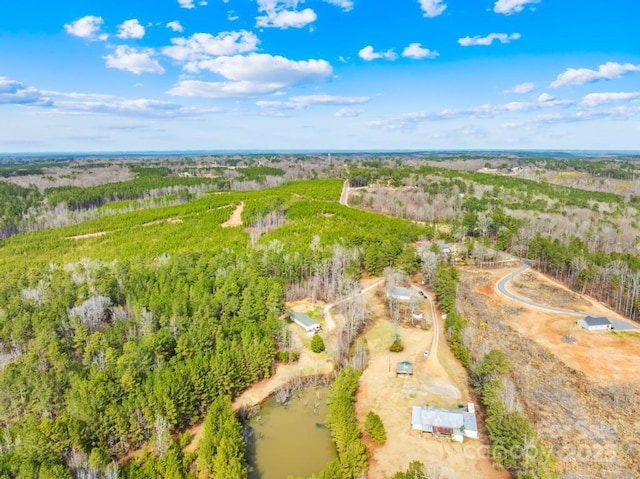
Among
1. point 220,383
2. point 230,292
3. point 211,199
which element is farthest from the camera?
point 211,199

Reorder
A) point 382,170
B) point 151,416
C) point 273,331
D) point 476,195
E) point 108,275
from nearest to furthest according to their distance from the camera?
point 151,416
point 273,331
point 108,275
point 476,195
point 382,170

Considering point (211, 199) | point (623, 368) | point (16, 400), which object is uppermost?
point (211, 199)

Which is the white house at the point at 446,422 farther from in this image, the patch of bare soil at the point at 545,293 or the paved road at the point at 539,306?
the patch of bare soil at the point at 545,293

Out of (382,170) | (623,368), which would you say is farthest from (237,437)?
(382,170)

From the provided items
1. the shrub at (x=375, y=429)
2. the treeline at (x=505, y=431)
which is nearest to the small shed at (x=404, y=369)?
the treeline at (x=505, y=431)

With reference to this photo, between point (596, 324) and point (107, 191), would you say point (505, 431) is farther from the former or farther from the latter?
point (107, 191)

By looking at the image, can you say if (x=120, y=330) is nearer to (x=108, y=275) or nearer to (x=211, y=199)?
(x=108, y=275)
